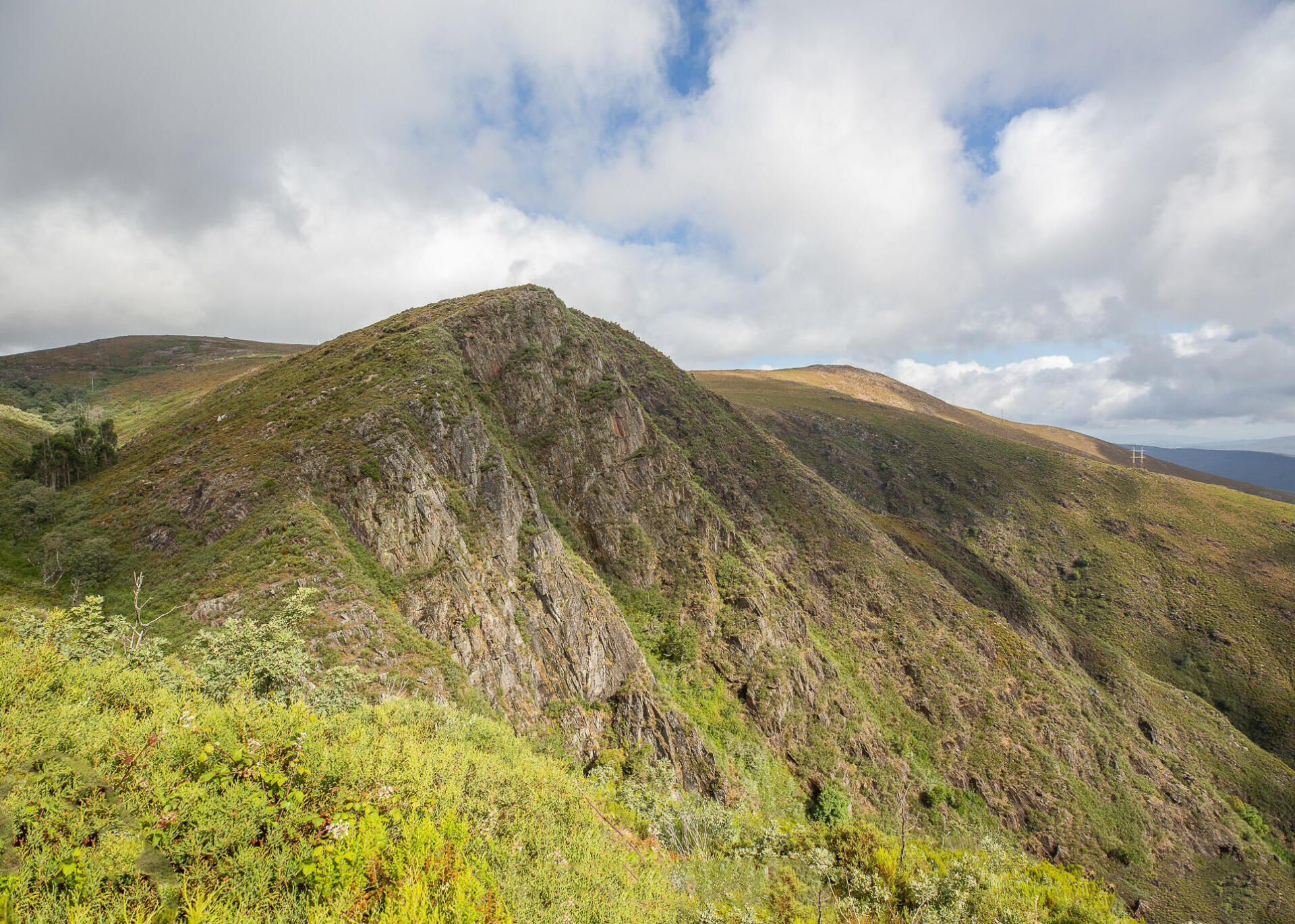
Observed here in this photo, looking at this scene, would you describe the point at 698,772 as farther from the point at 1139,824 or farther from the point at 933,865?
the point at 1139,824

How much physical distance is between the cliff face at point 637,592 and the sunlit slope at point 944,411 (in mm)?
92346

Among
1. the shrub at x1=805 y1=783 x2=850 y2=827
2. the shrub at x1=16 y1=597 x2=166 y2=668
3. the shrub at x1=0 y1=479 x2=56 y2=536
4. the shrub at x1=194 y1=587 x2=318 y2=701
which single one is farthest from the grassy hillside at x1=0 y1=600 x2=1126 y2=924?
the shrub at x1=805 y1=783 x2=850 y2=827

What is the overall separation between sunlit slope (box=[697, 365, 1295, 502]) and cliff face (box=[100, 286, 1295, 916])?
92346mm

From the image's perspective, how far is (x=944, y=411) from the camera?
516 feet

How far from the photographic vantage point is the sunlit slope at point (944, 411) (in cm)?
14500

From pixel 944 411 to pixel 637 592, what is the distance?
159m

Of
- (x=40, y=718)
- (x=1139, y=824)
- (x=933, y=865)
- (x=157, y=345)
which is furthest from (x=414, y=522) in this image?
(x=157, y=345)

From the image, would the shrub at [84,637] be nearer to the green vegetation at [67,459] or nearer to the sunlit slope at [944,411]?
the green vegetation at [67,459]

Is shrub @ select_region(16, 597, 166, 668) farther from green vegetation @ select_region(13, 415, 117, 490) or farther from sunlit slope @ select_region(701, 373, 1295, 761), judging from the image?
sunlit slope @ select_region(701, 373, 1295, 761)

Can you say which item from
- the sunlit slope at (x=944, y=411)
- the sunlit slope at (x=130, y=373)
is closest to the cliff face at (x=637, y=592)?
the sunlit slope at (x=130, y=373)

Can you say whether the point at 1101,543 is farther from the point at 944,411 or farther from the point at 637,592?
the point at 944,411

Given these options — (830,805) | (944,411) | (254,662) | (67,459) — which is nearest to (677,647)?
(830,805)

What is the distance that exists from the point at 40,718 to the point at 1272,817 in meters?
78.7

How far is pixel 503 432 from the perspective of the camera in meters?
37.9
